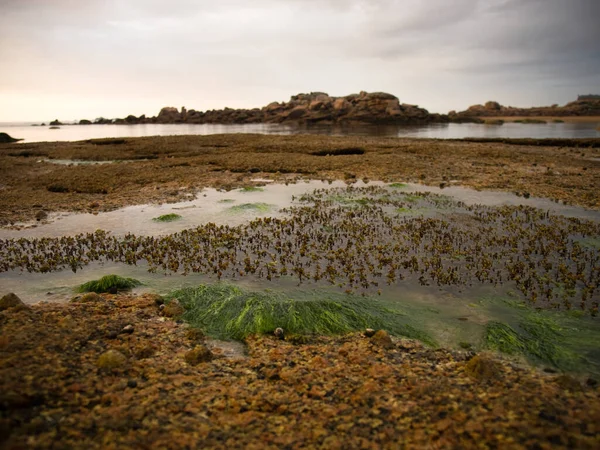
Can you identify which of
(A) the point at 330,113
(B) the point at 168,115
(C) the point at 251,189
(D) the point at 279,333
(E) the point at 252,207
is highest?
(B) the point at 168,115

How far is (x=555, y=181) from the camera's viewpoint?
20984 mm

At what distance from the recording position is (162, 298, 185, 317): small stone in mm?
8172

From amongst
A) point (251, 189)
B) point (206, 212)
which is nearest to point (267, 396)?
point (206, 212)

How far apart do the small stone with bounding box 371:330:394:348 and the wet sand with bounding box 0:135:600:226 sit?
14.2 m

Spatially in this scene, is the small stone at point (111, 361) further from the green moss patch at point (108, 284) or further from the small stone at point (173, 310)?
the green moss patch at point (108, 284)

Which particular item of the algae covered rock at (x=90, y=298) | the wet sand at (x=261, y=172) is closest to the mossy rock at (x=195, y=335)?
the algae covered rock at (x=90, y=298)

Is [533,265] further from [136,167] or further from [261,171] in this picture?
[136,167]

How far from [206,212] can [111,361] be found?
36.8ft

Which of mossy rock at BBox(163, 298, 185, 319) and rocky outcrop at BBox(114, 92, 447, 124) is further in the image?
rocky outcrop at BBox(114, 92, 447, 124)

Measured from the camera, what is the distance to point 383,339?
712 cm

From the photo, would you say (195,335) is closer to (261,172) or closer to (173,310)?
(173,310)

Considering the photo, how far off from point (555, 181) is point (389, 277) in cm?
1666

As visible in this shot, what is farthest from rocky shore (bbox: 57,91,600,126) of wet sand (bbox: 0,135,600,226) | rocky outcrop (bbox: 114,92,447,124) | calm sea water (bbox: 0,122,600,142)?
wet sand (bbox: 0,135,600,226)

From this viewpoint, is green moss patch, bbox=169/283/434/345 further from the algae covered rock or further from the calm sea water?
the calm sea water
